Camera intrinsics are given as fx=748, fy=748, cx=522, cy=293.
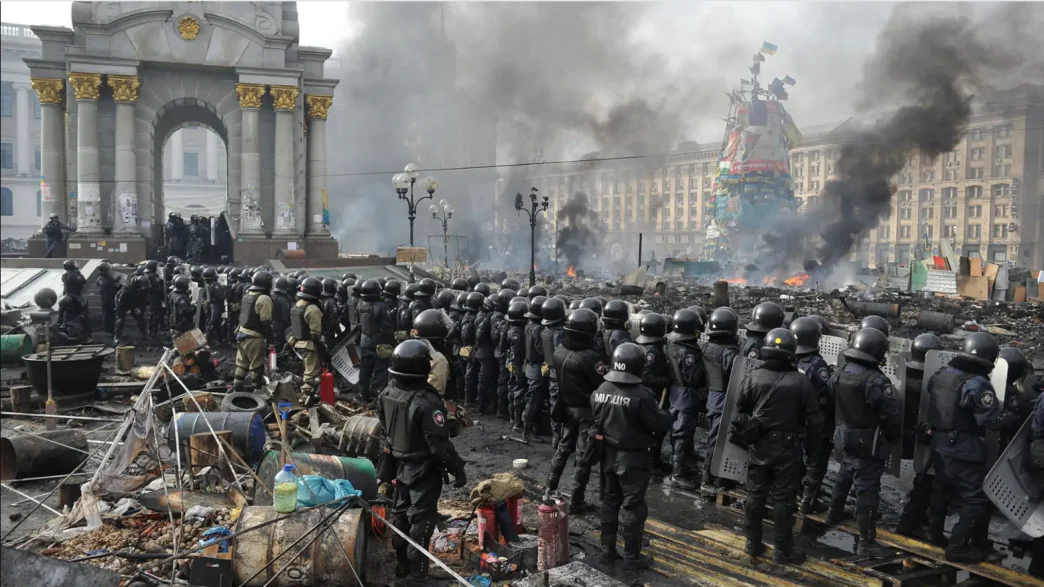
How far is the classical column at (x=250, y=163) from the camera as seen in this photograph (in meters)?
28.6

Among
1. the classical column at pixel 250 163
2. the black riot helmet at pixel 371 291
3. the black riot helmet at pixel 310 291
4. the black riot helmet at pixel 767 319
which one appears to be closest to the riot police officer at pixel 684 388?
the black riot helmet at pixel 767 319

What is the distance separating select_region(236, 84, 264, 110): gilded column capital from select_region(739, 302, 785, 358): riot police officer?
82.7 ft

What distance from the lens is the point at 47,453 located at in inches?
313

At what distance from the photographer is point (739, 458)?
716cm

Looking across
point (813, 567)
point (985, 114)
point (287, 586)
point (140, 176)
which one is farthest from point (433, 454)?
point (985, 114)

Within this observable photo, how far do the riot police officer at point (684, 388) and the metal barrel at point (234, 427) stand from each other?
15.1 ft

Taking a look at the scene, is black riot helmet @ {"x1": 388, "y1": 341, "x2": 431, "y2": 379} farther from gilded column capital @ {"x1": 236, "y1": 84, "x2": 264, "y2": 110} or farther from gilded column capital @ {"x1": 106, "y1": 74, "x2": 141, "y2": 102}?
gilded column capital @ {"x1": 106, "y1": 74, "x2": 141, "y2": 102}

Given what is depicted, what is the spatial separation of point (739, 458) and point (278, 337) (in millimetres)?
10170

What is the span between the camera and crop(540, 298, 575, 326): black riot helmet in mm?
9875

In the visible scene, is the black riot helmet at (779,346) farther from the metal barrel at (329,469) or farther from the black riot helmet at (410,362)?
the metal barrel at (329,469)

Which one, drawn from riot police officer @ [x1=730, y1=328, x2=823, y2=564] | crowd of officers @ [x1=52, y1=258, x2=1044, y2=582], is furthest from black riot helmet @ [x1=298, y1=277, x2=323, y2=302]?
riot police officer @ [x1=730, y1=328, x2=823, y2=564]

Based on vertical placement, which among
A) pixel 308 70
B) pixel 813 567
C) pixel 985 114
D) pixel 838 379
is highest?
pixel 985 114

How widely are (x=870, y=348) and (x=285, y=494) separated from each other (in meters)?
5.14

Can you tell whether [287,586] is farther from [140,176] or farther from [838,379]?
[140,176]
